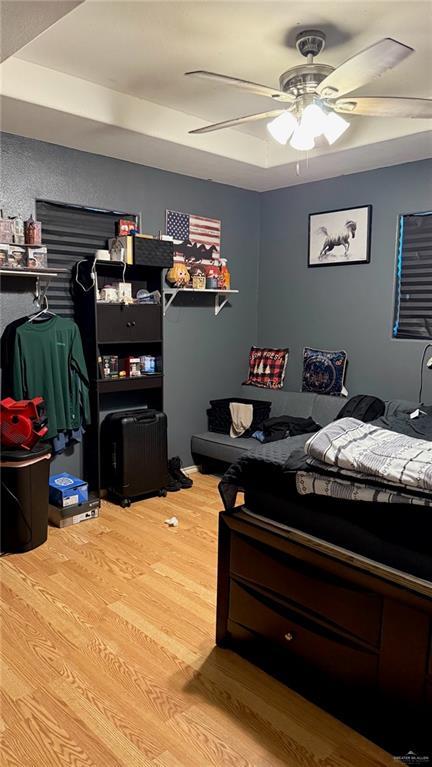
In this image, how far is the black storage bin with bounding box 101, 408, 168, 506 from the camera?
3857mm

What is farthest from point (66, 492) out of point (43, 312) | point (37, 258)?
point (37, 258)

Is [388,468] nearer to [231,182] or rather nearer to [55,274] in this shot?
[55,274]

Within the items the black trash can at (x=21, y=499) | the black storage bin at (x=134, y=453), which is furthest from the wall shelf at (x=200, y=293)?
the black trash can at (x=21, y=499)

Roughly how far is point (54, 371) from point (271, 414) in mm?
1947

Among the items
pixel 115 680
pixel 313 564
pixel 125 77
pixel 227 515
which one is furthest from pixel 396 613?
pixel 125 77

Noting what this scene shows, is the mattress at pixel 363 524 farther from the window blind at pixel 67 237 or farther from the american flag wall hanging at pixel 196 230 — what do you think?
the american flag wall hanging at pixel 196 230

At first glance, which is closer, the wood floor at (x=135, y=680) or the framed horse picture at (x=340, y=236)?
the wood floor at (x=135, y=680)

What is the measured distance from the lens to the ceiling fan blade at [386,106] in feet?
8.17

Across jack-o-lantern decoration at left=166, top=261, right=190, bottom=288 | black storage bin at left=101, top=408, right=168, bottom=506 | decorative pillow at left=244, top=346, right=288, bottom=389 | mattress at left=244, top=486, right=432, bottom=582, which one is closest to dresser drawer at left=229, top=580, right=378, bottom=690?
mattress at left=244, top=486, right=432, bottom=582

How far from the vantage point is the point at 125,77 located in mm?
3062

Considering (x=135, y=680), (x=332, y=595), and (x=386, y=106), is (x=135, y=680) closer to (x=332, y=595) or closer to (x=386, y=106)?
(x=332, y=595)

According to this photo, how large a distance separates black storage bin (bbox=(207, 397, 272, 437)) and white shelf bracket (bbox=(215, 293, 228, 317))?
32.3 inches

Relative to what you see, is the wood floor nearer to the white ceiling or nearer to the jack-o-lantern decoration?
the jack-o-lantern decoration

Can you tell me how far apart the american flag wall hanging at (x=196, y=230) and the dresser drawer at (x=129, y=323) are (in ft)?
2.54
